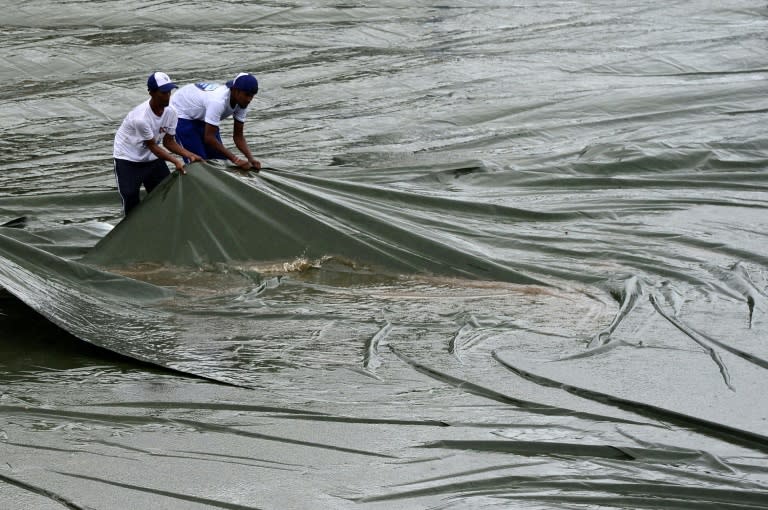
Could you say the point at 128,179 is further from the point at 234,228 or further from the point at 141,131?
the point at 234,228

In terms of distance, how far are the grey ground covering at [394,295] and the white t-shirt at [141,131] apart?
41 cm

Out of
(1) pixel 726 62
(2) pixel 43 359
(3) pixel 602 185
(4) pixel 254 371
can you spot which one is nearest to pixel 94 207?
(2) pixel 43 359

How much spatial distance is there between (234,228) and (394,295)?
3.77 feet

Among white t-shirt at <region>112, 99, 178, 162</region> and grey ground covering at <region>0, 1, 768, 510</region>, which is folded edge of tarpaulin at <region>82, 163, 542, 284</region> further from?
white t-shirt at <region>112, 99, 178, 162</region>

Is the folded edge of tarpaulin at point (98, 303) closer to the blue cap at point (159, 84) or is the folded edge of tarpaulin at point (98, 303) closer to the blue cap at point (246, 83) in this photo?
the blue cap at point (159, 84)

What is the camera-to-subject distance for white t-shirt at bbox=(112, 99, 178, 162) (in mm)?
6012

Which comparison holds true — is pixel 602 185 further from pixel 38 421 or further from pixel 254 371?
pixel 38 421

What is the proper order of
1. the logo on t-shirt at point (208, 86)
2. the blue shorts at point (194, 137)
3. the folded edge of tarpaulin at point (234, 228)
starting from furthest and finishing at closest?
1. the blue shorts at point (194, 137)
2. the logo on t-shirt at point (208, 86)
3. the folded edge of tarpaulin at point (234, 228)

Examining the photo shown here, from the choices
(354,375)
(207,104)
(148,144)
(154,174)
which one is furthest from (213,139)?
(354,375)

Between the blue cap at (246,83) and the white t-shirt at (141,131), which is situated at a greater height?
the blue cap at (246,83)

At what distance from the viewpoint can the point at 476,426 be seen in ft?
12.4

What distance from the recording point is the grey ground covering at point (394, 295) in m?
3.47

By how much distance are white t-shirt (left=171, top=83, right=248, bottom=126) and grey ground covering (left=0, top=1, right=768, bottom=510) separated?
27.9 inches

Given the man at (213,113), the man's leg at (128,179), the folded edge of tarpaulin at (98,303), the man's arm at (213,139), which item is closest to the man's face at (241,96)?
the man at (213,113)
